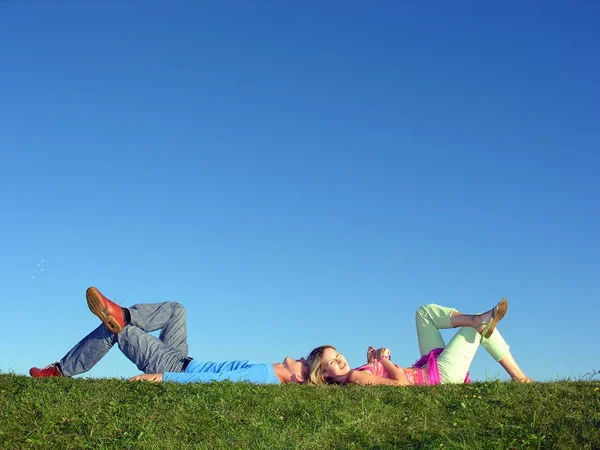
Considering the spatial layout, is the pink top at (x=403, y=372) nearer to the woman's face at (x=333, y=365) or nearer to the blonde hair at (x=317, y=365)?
the woman's face at (x=333, y=365)

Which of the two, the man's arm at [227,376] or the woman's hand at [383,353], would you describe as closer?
the man's arm at [227,376]

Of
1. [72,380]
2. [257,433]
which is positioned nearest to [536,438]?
[257,433]

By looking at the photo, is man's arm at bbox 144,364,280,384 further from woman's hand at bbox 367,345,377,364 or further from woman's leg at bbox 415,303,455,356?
woman's leg at bbox 415,303,455,356

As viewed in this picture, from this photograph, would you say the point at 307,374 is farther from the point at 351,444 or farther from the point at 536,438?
the point at 536,438

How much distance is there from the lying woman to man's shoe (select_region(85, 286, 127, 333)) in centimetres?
374

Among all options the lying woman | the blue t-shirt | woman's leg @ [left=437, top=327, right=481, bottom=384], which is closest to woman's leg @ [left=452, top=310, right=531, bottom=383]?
the lying woman

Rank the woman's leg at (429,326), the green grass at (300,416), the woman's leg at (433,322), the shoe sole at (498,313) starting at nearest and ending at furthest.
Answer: the green grass at (300,416), the shoe sole at (498,313), the woman's leg at (433,322), the woman's leg at (429,326)

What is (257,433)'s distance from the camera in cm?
894

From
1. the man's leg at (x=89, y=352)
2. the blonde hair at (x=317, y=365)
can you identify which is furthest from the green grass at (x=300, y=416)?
the man's leg at (x=89, y=352)

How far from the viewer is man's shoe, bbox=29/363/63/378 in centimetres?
1251

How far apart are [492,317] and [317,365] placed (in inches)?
137

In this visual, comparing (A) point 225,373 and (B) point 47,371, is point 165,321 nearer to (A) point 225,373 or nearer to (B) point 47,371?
(A) point 225,373

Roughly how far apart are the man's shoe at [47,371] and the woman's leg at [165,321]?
1827mm

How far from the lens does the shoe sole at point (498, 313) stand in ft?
40.1
